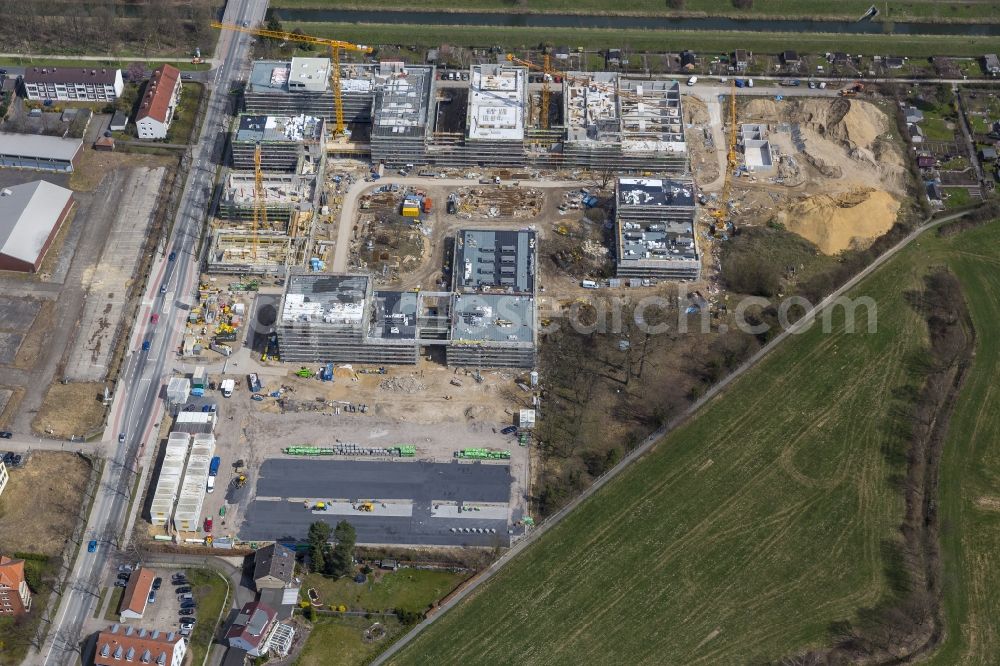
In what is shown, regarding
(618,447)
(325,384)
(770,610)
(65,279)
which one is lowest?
(770,610)

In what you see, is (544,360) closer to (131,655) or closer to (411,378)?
(411,378)

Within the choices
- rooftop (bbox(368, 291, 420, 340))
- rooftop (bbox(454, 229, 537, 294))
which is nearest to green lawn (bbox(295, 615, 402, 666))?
rooftop (bbox(368, 291, 420, 340))

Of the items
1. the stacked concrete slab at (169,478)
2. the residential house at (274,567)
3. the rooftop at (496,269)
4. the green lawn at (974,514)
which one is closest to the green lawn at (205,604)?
the residential house at (274,567)

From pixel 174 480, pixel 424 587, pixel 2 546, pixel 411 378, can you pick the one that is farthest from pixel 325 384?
pixel 2 546

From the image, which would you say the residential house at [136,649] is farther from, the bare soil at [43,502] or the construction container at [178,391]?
the construction container at [178,391]

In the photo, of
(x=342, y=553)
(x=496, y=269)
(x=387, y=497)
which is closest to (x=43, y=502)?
(x=342, y=553)

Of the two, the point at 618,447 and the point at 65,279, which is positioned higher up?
the point at 65,279

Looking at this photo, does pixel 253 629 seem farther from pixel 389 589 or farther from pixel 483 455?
pixel 483 455
